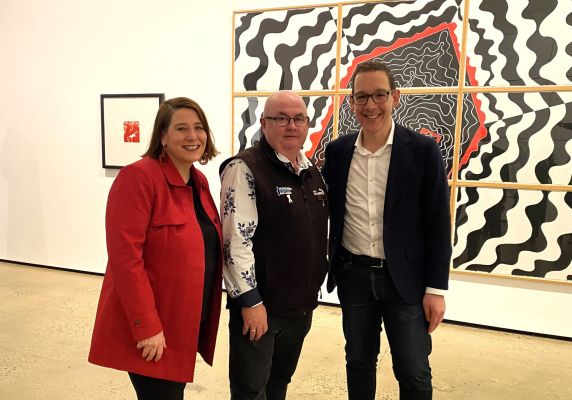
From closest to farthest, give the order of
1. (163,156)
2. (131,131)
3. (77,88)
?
1. (163,156)
2. (131,131)
3. (77,88)

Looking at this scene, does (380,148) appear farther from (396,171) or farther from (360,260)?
(360,260)

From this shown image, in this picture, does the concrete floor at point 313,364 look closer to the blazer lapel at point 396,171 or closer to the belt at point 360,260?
the belt at point 360,260

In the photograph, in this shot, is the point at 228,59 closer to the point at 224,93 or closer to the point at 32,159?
the point at 224,93

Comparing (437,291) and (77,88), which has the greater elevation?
(77,88)

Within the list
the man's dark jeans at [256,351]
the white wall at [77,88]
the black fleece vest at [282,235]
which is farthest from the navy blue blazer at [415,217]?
the white wall at [77,88]

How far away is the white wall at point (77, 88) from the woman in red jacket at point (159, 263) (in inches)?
102

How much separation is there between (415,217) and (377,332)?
54cm

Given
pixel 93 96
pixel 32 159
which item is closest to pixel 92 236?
pixel 32 159

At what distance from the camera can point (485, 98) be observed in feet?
10.8

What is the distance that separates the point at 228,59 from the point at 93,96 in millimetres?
1592

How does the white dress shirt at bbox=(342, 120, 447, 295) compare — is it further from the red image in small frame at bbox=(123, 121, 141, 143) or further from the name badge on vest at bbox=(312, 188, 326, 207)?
the red image in small frame at bbox=(123, 121, 141, 143)

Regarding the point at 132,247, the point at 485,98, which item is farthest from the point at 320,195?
the point at 485,98

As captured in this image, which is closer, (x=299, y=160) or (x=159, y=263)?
(x=159, y=263)

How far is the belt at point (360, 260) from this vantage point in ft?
5.74
